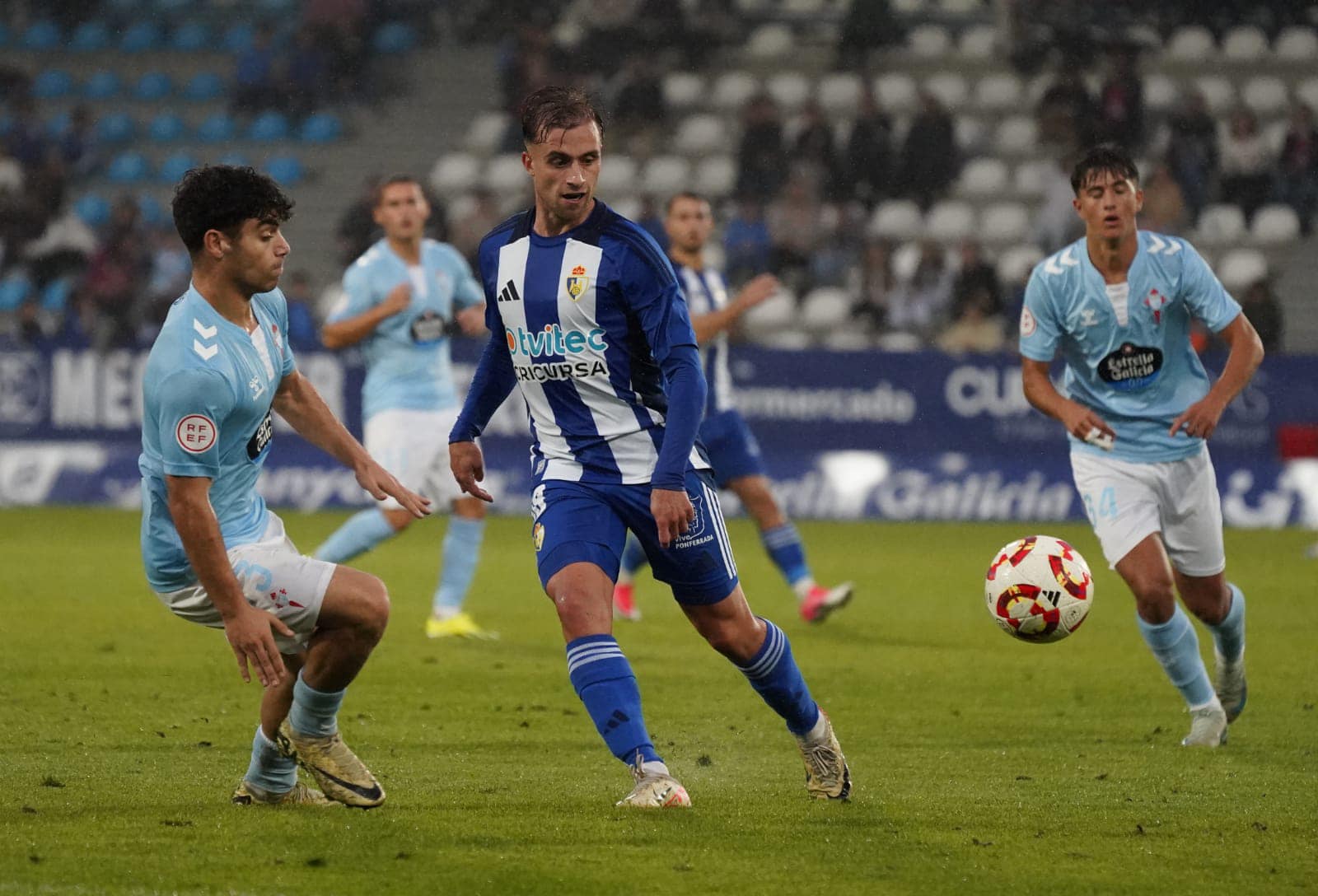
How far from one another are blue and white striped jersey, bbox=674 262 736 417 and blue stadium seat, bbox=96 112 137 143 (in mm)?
15100

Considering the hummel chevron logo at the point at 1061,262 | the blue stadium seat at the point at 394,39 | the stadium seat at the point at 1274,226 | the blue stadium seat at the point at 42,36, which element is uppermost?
the blue stadium seat at the point at 394,39

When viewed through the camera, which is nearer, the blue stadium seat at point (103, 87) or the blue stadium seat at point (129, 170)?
the blue stadium seat at point (129, 170)

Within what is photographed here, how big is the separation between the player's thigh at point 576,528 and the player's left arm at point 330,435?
1.31ft

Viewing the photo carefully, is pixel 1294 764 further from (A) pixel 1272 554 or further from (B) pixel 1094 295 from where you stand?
(A) pixel 1272 554

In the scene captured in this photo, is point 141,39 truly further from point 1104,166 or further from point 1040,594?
point 1040,594

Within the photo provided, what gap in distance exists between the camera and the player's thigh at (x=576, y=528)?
5.48 metres

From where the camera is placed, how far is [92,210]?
73.9 feet

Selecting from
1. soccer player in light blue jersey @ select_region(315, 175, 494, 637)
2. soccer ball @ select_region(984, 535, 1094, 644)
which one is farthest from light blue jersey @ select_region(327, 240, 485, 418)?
soccer ball @ select_region(984, 535, 1094, 644)

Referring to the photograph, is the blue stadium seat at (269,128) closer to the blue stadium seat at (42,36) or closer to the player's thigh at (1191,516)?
the blue stadium seat at (42,36)

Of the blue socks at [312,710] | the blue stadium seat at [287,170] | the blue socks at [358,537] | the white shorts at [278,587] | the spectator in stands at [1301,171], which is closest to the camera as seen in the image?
the white shorts at [278,587]

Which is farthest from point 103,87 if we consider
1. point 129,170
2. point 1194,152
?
point 1194,152

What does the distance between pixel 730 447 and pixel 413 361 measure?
194cm

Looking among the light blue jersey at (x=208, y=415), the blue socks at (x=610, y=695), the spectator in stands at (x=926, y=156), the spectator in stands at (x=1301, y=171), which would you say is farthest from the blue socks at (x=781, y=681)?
the spectator in stands at (x=1301, y=171)

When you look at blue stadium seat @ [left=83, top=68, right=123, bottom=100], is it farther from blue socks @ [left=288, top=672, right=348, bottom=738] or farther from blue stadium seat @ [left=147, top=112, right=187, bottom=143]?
blue socks @ [left=288, top=672, right=348, bottom=738]
